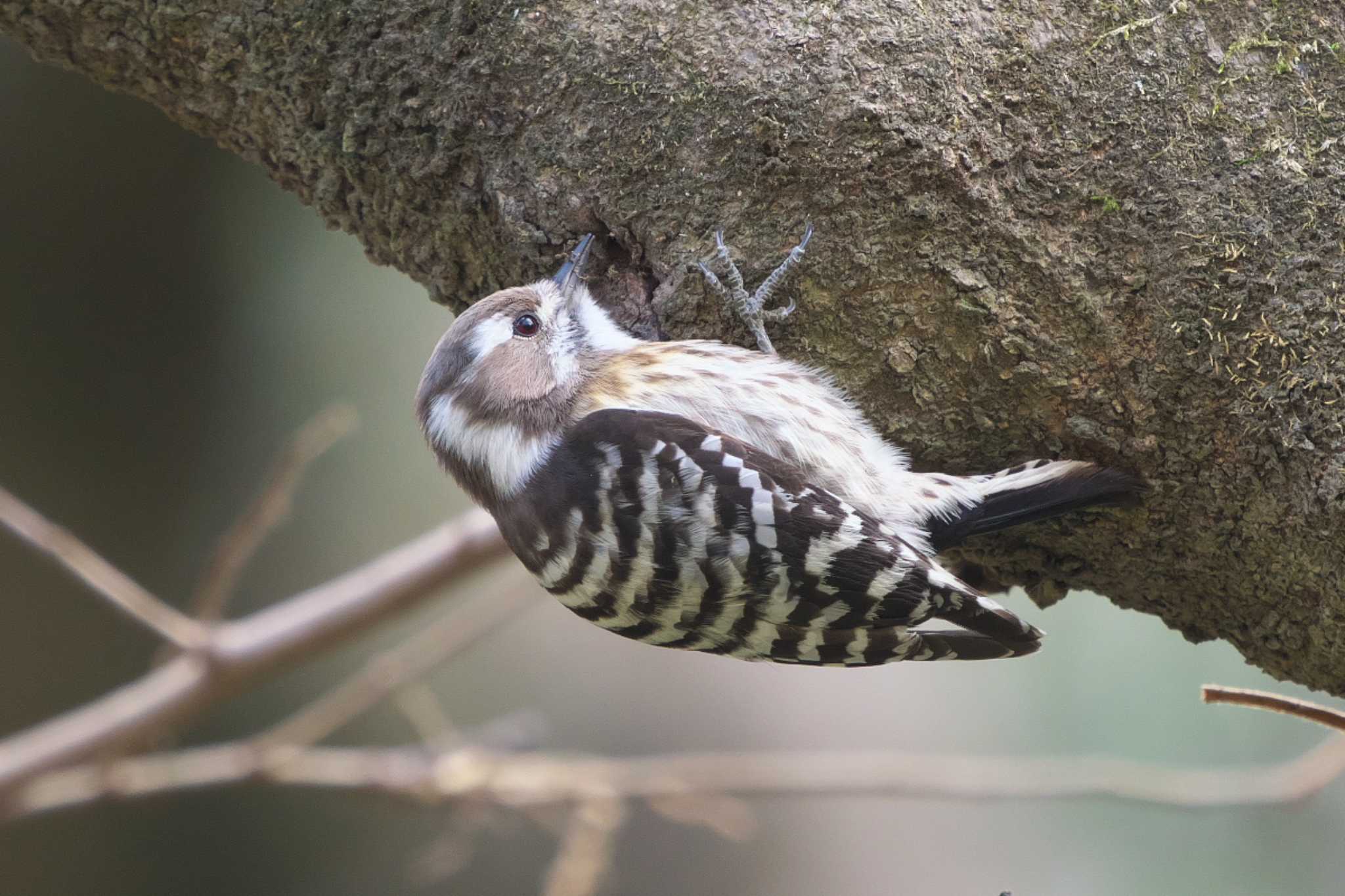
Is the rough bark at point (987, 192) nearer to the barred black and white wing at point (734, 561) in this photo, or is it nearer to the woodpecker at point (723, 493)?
the woodpecker at point (723, 493)

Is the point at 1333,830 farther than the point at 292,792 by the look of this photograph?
No

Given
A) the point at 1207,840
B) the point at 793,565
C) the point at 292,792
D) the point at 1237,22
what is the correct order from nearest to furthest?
the point at 1237,22 → the point at 793,565 → the point at 1207,840 → the point at 292,792

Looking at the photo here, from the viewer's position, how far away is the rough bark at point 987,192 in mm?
1594

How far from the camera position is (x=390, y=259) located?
206 centimetres

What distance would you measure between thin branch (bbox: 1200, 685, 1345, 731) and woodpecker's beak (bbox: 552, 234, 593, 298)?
1.20 m

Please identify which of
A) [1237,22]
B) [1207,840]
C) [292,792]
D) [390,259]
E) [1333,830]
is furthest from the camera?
[292,792]

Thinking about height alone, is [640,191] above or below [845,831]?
above

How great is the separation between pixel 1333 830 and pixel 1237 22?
3233 mm

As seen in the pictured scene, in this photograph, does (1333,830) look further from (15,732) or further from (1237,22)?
(15,732)

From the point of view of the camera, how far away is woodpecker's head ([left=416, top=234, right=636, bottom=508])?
6.38 feet

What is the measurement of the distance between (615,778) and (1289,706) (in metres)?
2.10

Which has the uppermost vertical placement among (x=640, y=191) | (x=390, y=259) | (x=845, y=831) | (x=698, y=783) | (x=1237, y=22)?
(x=1237, y=22)

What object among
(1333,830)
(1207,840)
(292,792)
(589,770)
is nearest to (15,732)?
(292,792)

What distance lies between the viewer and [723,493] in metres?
1.76
